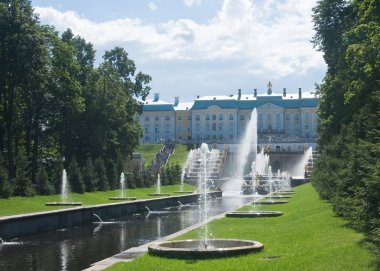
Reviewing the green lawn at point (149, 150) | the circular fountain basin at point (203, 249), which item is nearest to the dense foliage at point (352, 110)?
the circular fountain basin at point (203, 249)

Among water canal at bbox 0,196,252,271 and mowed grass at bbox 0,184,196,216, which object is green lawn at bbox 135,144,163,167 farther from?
water canal at bbox 0,196,252,271

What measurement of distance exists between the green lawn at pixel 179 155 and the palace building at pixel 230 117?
16874 millimetres

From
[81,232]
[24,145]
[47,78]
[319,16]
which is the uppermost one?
[319,16]

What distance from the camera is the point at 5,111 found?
37.2m

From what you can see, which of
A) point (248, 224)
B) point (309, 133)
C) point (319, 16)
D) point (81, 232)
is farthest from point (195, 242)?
point (309, 133)

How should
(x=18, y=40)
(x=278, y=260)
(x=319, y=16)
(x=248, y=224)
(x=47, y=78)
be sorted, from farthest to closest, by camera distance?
(x=47, y=78) → (x=18, y=40) → (x=319, y=16) → (x=248, y=224) → (x=278, y=260)

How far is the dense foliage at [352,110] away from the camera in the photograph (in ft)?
35.4

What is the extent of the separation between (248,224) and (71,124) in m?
28.7

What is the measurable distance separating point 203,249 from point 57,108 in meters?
31.5

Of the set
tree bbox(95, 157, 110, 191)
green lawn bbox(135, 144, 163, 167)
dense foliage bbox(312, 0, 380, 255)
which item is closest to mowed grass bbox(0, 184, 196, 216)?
tree bbox(95, 157, 110, 191)

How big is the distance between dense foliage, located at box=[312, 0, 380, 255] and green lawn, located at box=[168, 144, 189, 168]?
49.7 metres

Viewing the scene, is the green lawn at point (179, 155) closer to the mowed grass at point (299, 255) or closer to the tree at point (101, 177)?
the tree at point (101, 177)

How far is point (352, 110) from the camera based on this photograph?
24.3 m

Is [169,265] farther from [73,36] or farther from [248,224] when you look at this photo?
[73,36]
